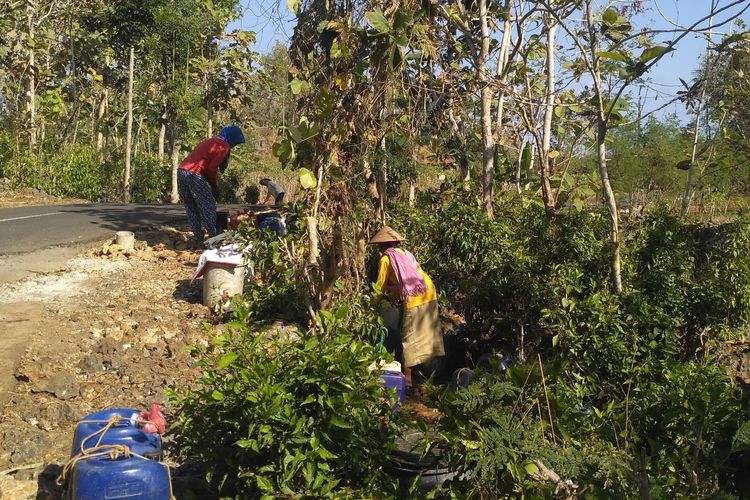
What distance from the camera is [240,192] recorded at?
22.8 meters

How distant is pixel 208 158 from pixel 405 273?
3.68 metres

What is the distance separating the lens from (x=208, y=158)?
902 centimetres

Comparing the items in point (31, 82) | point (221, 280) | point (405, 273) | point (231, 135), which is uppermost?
point (31, 82)

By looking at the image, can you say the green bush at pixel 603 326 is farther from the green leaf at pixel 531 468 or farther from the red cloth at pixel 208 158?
the red cloth at pixel 208 158

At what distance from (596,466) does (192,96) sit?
17.3 meters

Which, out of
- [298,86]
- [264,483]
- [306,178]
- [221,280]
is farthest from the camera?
[221,280]

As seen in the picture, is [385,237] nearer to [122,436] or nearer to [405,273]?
[405,273]

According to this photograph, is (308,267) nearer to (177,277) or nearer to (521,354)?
(521,354)

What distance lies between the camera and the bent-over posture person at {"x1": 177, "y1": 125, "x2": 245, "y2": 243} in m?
8.94

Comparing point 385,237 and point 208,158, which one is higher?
point 208,158

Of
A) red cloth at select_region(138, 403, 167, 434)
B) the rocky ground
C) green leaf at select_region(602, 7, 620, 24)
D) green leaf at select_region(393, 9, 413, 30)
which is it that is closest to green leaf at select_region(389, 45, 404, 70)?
green leaf at select_region(393, 9, 413, 30)

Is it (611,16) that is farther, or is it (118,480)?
(611,16)

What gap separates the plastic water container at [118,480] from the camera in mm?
3619

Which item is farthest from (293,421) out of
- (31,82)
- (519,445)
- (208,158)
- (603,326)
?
(31,82)
